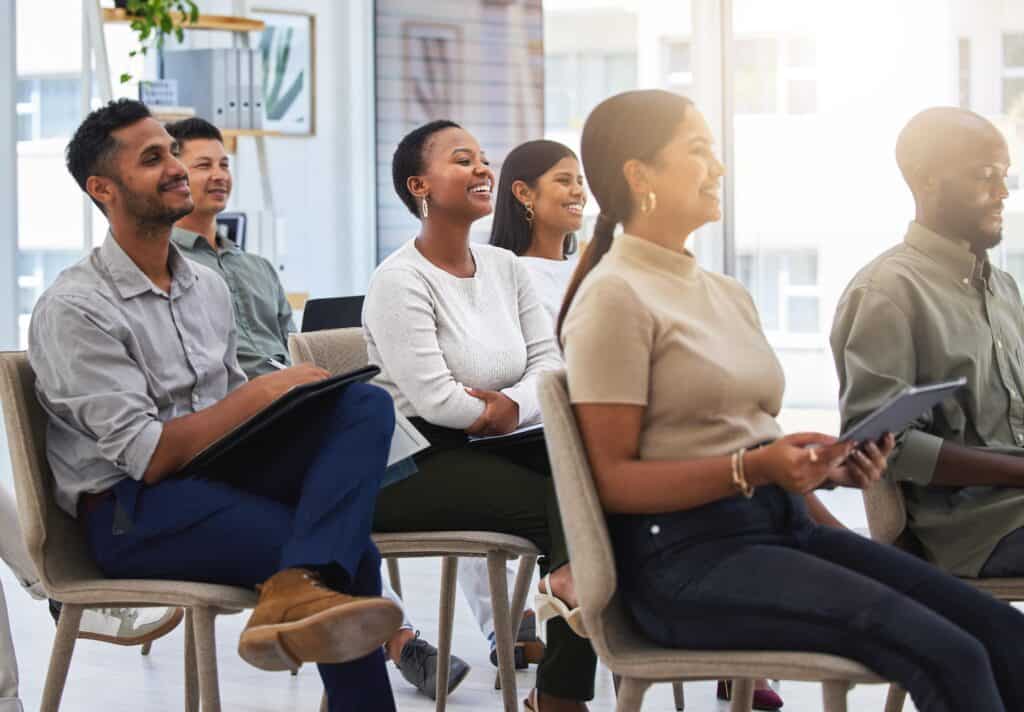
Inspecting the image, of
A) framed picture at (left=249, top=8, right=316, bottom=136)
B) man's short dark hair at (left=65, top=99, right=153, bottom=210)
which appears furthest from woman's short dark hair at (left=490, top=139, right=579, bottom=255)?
framed picture at (left=249, top=8, right=316, bottom=136)

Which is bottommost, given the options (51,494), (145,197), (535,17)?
(51,494)

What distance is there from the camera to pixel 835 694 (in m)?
1.58

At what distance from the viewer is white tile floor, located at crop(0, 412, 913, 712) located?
286 cm

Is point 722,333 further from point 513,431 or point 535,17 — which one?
point 535,17

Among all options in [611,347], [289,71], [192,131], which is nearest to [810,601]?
[611,347]

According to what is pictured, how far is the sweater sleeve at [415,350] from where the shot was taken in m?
2.50

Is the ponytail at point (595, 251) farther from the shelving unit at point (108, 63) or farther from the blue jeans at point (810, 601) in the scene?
the shelving unit at point (108, 63)

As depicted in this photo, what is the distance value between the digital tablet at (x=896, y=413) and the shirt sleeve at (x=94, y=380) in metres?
1.08

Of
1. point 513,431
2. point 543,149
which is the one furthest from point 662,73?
point 513,431

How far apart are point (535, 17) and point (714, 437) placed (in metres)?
4.66

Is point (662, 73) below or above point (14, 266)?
above

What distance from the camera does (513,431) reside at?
2.59 meters

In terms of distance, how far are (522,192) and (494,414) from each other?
88 centimetres

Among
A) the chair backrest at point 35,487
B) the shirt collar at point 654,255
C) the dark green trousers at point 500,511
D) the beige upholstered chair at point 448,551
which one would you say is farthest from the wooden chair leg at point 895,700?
the chair backrest at point 35,487
